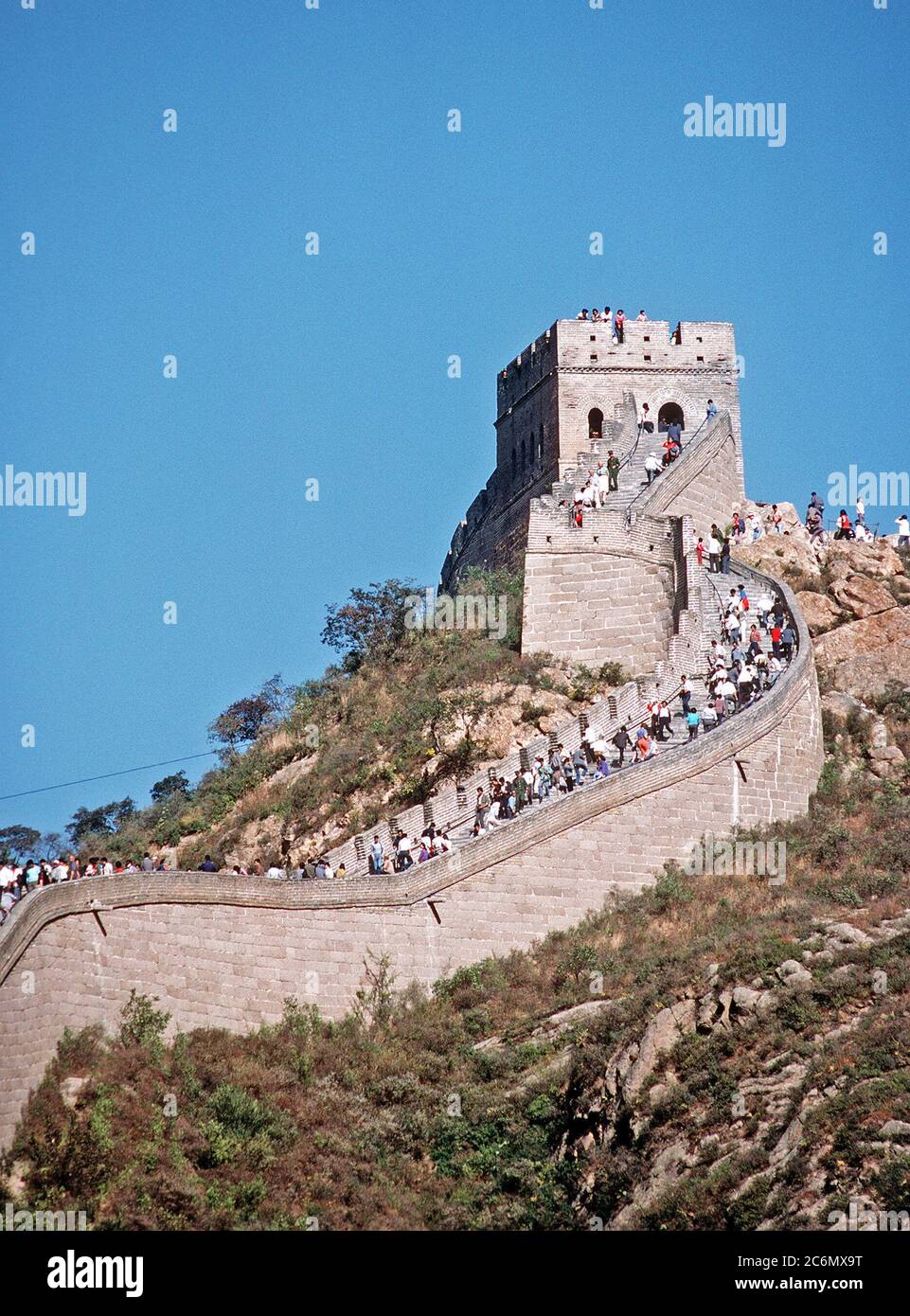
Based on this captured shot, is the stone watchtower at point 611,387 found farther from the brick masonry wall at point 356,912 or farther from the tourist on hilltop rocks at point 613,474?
the brick masonry wall at point 356,912

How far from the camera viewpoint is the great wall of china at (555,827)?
Answer: 35406 millimetres

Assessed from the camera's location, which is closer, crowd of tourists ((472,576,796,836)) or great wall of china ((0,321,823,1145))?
great wall of china ((0,321,823,1145))

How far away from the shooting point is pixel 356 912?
124 ft

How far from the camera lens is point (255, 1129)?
113 ft

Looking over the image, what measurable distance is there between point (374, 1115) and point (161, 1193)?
392cm

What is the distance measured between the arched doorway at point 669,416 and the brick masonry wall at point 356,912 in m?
13.9

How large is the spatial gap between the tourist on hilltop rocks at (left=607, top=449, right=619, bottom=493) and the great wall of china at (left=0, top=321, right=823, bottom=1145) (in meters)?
0.19

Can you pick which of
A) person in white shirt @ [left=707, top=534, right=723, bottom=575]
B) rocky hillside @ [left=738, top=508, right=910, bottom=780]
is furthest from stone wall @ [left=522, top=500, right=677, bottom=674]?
rocky hillside @ [left=738, top=508, right=910, bottom=780]

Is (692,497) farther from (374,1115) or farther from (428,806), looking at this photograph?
(374,1115)

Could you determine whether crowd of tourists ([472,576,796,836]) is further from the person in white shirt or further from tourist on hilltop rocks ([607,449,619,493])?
tourist on hilltop rocks ([607,449,619,493])

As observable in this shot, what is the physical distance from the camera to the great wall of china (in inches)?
1394

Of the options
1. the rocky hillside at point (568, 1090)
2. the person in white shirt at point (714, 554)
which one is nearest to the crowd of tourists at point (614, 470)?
the person in white shirt at point (714, 554)
